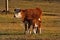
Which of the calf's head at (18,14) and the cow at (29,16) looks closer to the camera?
the calf's head at (18,14)

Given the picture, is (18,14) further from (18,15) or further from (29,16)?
(29,16)

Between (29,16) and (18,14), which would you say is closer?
(18,14)

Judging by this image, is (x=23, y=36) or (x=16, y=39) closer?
(x=16, y=39)

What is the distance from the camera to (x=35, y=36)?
1294 cm

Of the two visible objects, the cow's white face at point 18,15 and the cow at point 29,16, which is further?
the cow at point 29,16

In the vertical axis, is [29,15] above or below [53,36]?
above

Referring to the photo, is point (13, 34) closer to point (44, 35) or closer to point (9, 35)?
point (9, 35)

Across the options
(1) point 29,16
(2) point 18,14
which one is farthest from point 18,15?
→ (1) point 29,16

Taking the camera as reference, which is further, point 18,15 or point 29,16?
point 29,16

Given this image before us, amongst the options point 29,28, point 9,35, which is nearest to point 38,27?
point 29,28

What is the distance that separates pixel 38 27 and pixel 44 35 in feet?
1.80

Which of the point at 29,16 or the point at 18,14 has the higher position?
the point at 18,14

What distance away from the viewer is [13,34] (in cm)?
1346

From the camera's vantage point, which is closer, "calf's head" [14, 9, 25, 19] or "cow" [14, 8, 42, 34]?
"calf's head" [14, 9, 25, 19]
